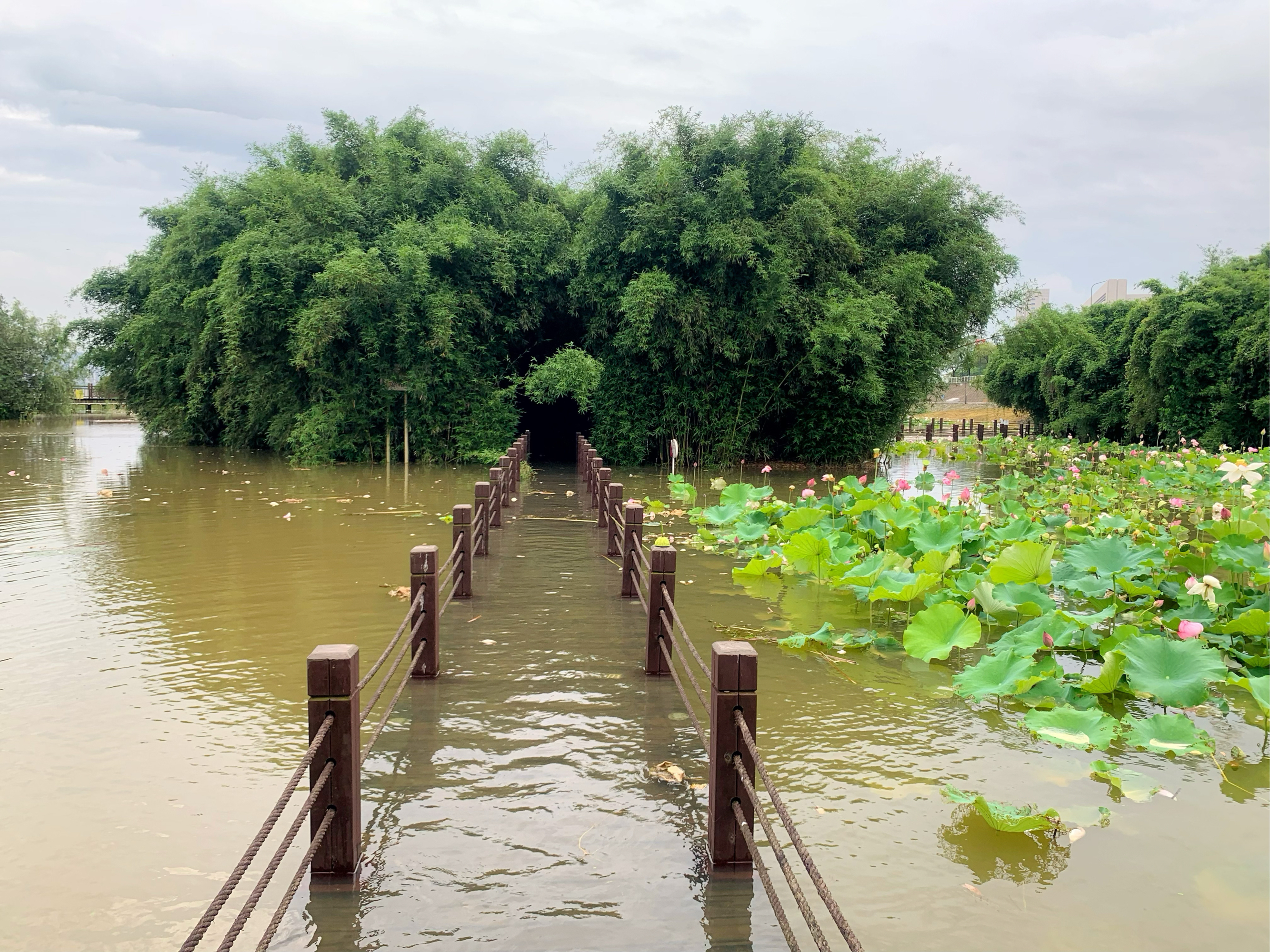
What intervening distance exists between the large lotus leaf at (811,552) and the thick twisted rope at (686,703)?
242 centimetres

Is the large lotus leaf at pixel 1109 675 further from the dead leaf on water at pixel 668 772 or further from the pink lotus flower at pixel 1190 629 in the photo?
the dead leaf on water at pixel 668 772

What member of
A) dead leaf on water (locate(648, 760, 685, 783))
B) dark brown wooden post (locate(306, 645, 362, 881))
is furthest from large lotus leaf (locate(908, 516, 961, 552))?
dark brown wooden post (locate(306, 645, 362, 881))

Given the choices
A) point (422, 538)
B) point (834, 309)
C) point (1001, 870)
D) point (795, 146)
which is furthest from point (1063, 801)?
point (795, 146)

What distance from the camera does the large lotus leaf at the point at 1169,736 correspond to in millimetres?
4426

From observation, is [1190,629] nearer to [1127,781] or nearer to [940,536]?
[1127,781]

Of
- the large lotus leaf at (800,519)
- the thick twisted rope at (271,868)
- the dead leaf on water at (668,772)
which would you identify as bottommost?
the dead leaf on water at (668,772)

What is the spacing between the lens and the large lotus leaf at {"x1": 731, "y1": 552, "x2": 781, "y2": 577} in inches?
332

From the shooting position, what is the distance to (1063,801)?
13.2 feet

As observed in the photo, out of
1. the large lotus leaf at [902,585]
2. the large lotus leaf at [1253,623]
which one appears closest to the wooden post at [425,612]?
the large lotus leaf at [902,585]

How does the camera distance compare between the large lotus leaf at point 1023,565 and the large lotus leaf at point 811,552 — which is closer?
the large lotus leaf at point 1023,565

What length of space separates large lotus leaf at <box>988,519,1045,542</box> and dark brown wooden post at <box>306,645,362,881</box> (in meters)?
5.97

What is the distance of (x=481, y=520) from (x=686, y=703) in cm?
496

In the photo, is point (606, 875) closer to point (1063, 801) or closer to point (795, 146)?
point (1063, 801)

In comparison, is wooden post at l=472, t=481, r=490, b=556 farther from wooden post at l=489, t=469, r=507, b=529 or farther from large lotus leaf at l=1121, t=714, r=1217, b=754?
large lotus leaf at l=1121, t=714, r=1217, b=754
